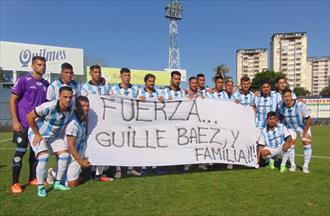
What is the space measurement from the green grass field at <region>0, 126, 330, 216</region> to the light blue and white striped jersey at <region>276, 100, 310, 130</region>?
1.20m

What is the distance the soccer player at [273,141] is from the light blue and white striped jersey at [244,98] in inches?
21.6

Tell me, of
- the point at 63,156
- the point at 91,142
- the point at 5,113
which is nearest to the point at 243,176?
the point at 91,142

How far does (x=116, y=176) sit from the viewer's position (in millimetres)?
5965

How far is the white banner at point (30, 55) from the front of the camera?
2401 cm

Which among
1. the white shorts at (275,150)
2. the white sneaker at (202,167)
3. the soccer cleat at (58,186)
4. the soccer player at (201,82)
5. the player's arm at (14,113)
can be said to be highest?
the soccer player at (201,82)

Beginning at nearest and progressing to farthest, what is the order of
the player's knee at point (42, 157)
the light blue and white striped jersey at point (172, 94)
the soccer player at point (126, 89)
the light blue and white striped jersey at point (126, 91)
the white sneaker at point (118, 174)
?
the player's knee at point (42, 157) < the white sneaker at point (118, 174) < the soccer player at point (126, 89) < the light blue and white striped jersey at point (126, 91) < the light blue and white striped jersey at point (172, 94)

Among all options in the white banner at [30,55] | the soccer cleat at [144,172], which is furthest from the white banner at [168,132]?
the white banner at [30,55]

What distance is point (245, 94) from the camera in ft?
23.9

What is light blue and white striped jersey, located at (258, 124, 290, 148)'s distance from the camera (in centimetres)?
693

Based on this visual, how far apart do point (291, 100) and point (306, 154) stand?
3.97 feet

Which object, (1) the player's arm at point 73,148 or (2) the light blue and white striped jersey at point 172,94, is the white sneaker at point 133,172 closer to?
(1) the player's arm at point 73,148

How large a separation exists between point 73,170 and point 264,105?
4.50 m

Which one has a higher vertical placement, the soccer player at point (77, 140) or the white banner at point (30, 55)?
the white banner at point (30, 55)

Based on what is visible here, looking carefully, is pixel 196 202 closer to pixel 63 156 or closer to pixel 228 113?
pixel 63 156
